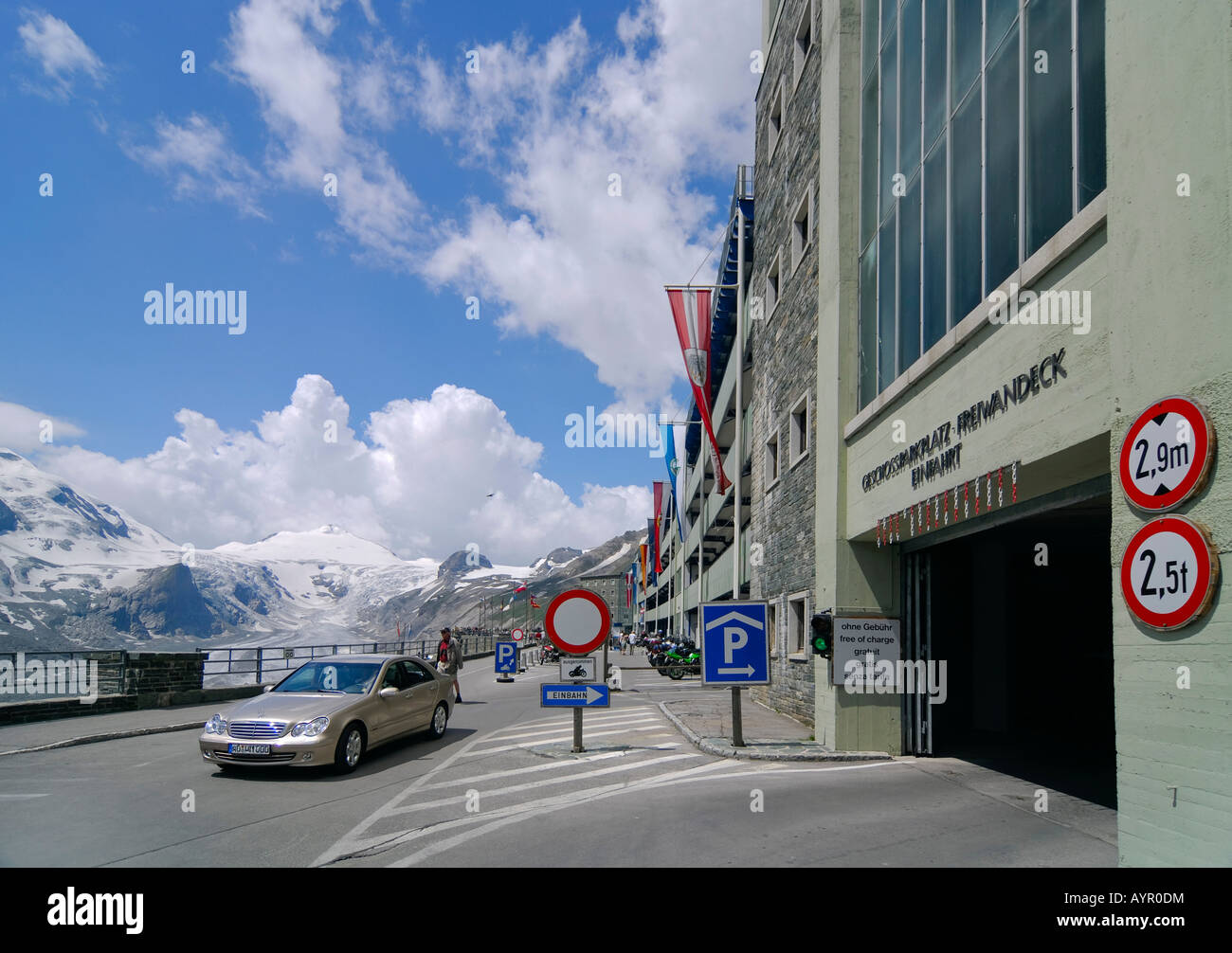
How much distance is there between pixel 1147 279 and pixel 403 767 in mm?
9332

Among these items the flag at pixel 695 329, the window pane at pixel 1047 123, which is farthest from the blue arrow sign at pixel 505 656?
the window pane at pixel 1047 123

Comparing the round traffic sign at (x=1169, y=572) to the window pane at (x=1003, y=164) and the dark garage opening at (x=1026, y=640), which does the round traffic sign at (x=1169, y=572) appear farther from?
the dark garage opening at (x=1026, y=640)

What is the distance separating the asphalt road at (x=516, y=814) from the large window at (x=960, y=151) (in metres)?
5.15

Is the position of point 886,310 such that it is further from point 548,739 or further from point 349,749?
point 349,749

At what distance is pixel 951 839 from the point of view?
22.7 feet

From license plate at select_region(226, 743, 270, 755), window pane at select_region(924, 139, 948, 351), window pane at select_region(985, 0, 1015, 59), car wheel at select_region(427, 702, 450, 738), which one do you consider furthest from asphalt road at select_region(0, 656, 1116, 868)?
window pane at select_region(985, 0, 1015, 59)

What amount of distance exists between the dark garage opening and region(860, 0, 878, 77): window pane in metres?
7.64

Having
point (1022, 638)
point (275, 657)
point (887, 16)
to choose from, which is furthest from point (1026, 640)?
point (275, 657)

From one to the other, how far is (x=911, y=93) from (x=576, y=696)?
919 centimetres

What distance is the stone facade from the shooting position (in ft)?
52.0

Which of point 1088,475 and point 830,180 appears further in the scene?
point 830,180

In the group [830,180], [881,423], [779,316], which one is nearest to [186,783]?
[881,423]
